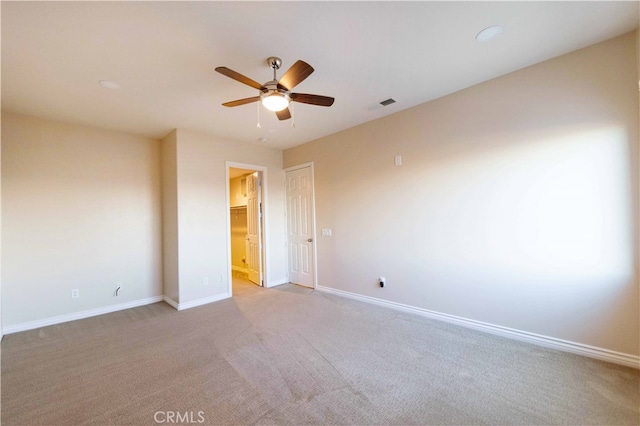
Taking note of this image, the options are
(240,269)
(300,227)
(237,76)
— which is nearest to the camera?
(237,76)

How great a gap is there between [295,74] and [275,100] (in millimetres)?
299

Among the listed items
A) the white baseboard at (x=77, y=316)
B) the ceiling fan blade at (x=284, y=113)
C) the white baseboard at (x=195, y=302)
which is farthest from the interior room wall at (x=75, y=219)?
the ceiling fan blade at (x=284, y=113)

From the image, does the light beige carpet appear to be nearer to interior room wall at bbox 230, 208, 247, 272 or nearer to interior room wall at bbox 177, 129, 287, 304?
interior room wall at bbox 177, 129, 287, 304

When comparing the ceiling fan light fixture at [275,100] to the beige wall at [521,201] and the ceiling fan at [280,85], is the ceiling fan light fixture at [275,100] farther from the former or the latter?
the beige wall at [521,201]

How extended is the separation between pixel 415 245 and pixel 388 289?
754 millimetres

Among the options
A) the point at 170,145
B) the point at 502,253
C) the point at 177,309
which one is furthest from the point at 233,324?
the point at 502,253

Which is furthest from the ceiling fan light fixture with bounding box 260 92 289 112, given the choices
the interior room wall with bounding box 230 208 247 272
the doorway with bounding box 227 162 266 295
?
the interior room wall with bounding box 230 208 247 272

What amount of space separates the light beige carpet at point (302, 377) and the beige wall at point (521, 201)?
456 mm

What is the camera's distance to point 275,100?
209 centimetres

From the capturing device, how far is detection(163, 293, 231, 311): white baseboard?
3713mm

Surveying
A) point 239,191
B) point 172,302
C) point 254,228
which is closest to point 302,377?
point 172,302

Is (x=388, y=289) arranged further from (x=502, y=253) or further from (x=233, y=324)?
(x=233, y=324)

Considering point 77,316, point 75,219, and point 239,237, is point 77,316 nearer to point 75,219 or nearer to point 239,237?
point 75,219

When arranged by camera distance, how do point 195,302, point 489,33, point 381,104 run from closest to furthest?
point 489,33 → point 381,104 → point 195,302
